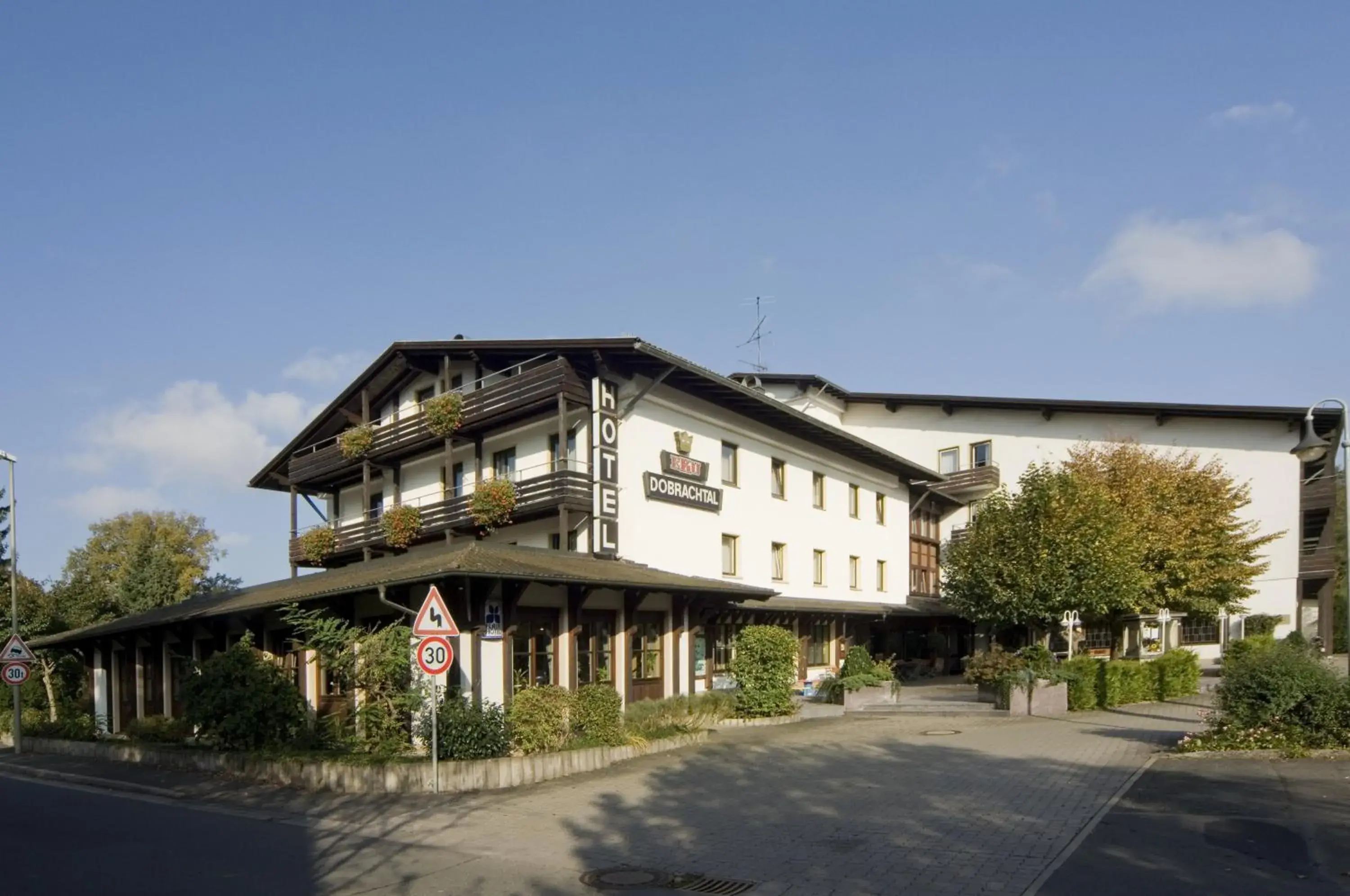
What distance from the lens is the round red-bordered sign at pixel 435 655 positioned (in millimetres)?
14742

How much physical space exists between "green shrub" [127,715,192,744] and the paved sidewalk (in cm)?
205

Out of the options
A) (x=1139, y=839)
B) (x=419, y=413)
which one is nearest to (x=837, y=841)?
(x=1139, y=839)

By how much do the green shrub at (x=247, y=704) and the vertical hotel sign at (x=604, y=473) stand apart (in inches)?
282

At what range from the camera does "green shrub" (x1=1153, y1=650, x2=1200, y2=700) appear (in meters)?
27.5

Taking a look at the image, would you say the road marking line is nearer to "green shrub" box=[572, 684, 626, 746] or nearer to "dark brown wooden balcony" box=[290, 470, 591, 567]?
"green shrub" box=[572, 684, 626, 746]

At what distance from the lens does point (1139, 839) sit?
1060 centimetres

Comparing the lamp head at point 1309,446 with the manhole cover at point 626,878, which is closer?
the manhole cover at point 626,878

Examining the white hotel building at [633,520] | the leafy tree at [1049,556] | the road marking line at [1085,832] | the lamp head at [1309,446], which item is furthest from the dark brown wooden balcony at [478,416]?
the lamp head at [1309,446]

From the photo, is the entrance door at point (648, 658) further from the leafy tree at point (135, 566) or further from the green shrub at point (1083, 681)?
the leafy tree at point (135, 566)

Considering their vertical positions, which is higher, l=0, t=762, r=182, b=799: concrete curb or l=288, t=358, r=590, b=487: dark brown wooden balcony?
l=288, t=358, r=590, b=487: dark brown wooden balcony

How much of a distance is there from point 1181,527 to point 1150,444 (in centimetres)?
715

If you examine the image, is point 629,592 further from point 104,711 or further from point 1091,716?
point 104,711

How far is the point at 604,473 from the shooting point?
79.0 feet

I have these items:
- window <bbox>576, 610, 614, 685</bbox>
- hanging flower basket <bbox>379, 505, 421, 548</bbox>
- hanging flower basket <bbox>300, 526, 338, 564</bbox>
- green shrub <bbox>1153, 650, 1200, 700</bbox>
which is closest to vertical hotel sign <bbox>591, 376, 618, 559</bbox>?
window <bbox>576, 610, 614, 685</bbox>
